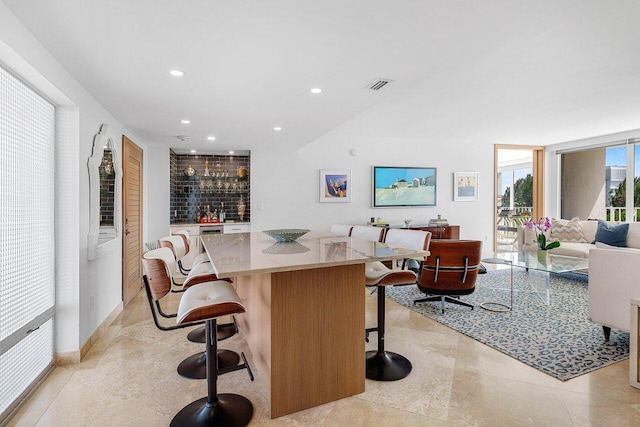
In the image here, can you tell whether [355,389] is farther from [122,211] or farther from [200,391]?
[122,211]

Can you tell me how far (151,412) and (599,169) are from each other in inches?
333

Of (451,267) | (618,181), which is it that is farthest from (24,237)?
(618,181)

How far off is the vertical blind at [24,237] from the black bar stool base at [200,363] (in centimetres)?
91

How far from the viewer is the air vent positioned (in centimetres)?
264

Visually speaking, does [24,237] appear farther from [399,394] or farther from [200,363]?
[399,394]

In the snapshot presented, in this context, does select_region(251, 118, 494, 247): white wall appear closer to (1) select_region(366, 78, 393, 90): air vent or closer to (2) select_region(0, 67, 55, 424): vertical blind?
(1) select_region(366, 78, 393, 90): air vent

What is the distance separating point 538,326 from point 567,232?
348 cm

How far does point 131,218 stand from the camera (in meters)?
4.29

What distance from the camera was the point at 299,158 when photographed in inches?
244

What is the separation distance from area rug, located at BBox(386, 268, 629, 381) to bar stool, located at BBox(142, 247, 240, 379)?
208 centimetres

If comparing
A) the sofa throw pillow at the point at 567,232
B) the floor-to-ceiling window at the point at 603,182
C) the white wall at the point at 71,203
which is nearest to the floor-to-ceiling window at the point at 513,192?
the floor-to-ceiling window at the point at 603,182

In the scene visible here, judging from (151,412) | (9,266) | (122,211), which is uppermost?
(122,211)

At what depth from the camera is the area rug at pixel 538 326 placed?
2506mm

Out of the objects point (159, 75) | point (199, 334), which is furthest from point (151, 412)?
point (159, 75)
